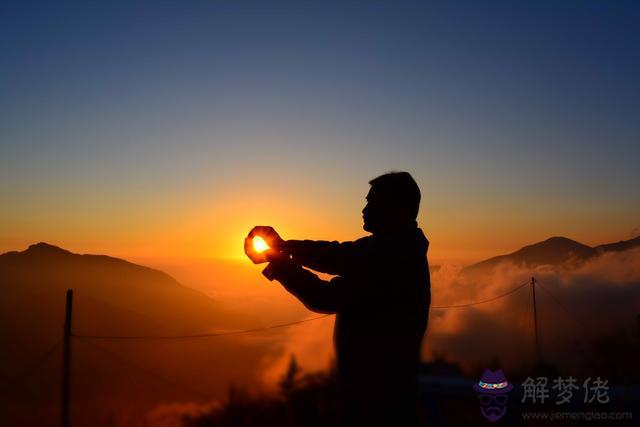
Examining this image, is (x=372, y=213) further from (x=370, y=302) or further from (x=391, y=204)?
(x=370, y=302)

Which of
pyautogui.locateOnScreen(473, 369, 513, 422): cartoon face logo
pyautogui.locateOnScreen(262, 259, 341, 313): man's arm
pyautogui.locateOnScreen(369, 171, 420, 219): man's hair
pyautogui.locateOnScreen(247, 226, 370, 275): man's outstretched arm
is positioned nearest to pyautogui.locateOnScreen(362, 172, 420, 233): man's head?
pyautogui.locateOnScreen(369, 171, 420, 219): man's hair

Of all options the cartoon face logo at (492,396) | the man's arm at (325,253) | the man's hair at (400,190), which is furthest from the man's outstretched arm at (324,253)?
the cartoon face logo at (492,396)

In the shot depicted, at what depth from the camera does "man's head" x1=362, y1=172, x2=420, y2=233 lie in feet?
8.17

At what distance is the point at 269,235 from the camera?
96.9 inches

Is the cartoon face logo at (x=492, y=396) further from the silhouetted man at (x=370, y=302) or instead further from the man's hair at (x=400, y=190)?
the man's hair at (x=400, y=190)

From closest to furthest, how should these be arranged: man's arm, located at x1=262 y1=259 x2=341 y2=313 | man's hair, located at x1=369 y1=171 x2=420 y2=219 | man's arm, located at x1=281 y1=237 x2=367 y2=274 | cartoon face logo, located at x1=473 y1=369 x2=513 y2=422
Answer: man's arm, located at x1=262 y1=259 x2=341 y2=313 → man's arm, located at x1=281 y1=237 x2=367 y2=274 → man's hair, located at x1=369 y1=171 x2=420 y2=219 → cartoon face logo, located at x1=473 y1=369 x2=513 y2=422

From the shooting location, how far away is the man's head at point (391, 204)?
98.0 inches

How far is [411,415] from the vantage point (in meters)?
2.45

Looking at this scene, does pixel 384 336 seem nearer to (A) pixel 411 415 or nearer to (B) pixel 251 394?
(A) pixel 411 415

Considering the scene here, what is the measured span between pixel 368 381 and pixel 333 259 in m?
0.56

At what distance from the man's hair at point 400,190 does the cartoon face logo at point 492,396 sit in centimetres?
265

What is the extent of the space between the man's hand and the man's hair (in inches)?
20.6

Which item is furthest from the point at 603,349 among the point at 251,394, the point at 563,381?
the point at 563,381

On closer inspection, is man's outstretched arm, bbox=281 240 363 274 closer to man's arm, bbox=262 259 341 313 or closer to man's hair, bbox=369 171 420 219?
man's arm, bbox=262 259 341 313
